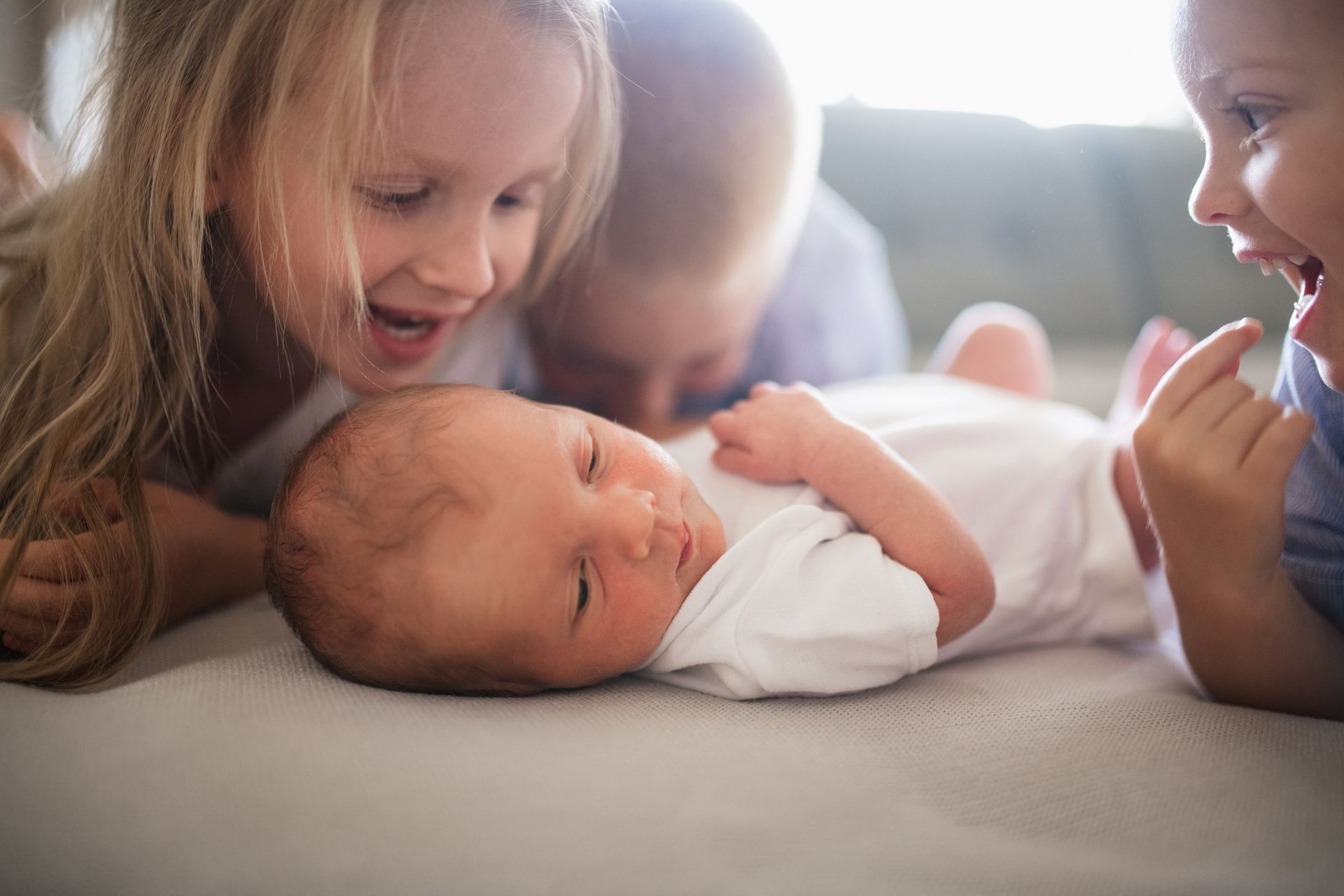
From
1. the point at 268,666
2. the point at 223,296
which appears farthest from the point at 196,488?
the point at 268,666

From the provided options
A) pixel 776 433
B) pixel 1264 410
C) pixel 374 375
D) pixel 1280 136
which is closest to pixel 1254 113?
pixel 1280 136

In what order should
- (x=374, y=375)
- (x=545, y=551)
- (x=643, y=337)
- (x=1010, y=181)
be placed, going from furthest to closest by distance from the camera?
1. (x=1010, y=181)
2. (x=643, y=337)
3. (x=374, y=375)
4. (x=545, y=551)

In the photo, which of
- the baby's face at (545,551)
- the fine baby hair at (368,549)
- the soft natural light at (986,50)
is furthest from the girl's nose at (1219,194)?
the fine baby hair at (368,549)

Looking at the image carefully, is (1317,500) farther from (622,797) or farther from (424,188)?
(424,188)

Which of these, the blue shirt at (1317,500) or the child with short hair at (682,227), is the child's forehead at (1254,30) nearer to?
the blue shirt at (1317,500)

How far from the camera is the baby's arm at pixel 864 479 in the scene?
2.48ft

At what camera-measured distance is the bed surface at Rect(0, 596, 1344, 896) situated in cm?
52

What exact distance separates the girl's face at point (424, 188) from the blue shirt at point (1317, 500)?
2.15 ft

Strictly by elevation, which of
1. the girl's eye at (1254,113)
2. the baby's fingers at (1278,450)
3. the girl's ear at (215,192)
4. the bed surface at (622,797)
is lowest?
the bed surface at (622,797)

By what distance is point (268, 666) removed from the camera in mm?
672

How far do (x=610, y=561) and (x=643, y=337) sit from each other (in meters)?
0.57

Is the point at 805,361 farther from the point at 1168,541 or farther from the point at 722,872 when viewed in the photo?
the point at 722,872

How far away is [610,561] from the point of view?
27.1 inches

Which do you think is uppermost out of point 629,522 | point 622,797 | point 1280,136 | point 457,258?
point 1280,136
